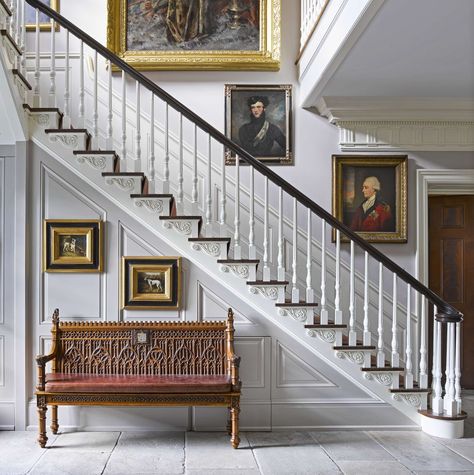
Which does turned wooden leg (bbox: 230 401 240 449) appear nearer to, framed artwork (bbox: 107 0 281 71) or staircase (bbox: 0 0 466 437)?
staircase (bbox: 0 0 466 437)

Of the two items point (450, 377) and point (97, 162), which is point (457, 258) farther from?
point (97, 162)

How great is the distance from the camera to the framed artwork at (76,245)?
16.3 feet

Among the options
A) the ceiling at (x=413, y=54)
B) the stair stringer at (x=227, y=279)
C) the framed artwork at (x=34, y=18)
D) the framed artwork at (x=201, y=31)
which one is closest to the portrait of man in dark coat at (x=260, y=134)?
the framed artwork at (x=201, y=31)

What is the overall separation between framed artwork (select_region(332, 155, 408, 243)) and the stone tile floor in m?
2.10

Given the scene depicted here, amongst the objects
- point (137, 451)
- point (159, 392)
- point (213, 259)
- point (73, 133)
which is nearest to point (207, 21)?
point (73, 133)

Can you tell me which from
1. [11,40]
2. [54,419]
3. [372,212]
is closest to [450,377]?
[372,212]

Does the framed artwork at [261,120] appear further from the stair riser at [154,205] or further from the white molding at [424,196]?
the stair riser at [154,205]

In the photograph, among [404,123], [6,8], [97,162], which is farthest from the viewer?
[404,123]

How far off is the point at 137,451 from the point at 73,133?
260 cm

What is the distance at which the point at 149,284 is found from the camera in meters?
4.99

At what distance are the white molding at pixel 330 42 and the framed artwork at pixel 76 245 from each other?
7.62 ft

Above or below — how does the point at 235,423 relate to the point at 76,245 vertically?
below

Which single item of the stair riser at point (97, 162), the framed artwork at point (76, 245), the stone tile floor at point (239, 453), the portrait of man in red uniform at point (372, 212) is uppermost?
the stair riser at point (97, 162)

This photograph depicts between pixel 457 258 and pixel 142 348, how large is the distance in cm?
364
